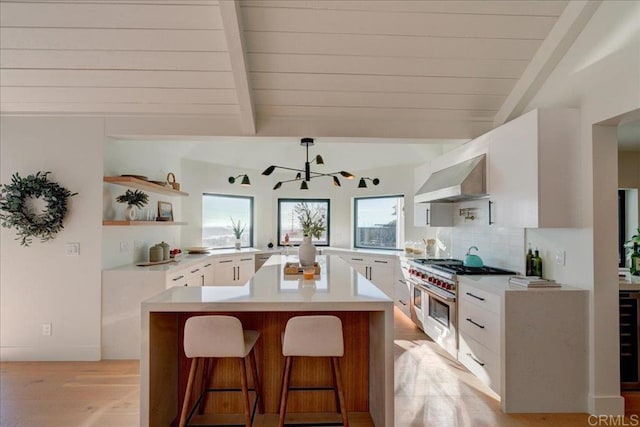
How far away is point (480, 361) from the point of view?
2764 mm

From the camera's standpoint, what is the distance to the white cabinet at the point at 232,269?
5184 mm

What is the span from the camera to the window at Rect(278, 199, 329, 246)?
674 centimetres

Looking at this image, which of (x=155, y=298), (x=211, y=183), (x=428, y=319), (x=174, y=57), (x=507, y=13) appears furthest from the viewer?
(x=211, y=183)

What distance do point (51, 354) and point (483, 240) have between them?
4.80 metres

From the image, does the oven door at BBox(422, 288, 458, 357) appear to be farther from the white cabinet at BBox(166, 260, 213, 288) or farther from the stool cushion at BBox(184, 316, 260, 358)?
the white cabinet at BBox(166, 260, 213, 288)

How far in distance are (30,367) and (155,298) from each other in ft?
7.82

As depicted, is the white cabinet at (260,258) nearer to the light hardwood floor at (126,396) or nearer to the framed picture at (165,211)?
the framed picture at (165,211)

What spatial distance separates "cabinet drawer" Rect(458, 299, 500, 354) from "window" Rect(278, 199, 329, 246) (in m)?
3.89

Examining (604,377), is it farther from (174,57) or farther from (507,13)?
(174,57)

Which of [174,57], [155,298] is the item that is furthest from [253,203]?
[155,298]

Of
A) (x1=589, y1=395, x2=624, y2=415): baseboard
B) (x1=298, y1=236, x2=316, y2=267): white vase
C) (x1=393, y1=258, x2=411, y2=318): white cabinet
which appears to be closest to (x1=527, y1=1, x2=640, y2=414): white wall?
(x1=589, y1=395, x2=624, y2=415): baseboard

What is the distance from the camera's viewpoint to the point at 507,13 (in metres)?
2.53

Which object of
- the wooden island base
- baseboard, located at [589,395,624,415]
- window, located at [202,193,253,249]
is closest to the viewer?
the wooden island base

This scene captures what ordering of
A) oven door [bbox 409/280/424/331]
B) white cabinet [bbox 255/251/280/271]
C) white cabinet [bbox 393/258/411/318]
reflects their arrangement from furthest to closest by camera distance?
1. white cabinet [bbox 255/251/280/271]
2. white cabinet [bbox 393/258/411/318]
3. oven door [bbox 409/280/424/331]
